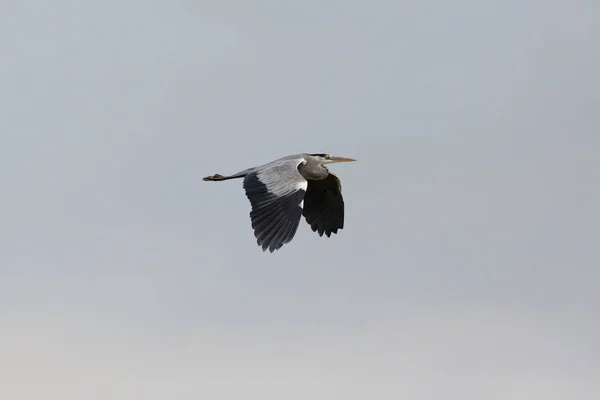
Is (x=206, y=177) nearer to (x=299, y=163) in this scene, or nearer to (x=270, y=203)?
(x=299, y=163)

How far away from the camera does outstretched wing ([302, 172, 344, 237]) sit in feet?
84.0

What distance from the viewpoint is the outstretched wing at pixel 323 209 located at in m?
25.6

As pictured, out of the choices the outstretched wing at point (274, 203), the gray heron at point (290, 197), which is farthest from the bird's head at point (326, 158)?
the outstretched wing at point (274, 203)

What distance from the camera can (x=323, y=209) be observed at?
2575 centimetres

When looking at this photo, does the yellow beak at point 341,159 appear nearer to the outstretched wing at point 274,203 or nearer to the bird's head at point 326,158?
the bird's head at point 326,158

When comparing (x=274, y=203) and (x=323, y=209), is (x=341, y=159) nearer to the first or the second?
(x=323, y=209)

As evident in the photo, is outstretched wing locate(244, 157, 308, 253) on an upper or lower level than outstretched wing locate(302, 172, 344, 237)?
lower

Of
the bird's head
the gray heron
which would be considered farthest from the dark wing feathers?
the bird's head

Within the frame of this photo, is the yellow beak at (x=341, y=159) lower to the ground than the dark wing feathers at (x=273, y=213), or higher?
higher

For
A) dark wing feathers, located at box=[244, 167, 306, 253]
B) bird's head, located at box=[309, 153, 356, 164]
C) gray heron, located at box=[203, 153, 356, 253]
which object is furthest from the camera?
bird's head, located at box=[309, 153, 356, 164]

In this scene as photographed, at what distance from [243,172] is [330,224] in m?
3.02

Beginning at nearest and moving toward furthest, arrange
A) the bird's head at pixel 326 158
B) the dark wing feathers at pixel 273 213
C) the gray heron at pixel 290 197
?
the dark wing feathers at pixel 273 213
the gray heron at pixel 290 197
the bird's head at pixel 326 158

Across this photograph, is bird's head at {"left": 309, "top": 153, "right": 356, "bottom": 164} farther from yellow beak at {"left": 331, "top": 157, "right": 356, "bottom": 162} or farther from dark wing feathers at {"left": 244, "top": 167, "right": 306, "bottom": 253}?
dark wing feathers at {"left": 244, "top": 167, "right": 306, "bottom": 253}

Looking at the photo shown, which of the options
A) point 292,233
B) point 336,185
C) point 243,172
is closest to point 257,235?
point 292,233
